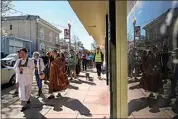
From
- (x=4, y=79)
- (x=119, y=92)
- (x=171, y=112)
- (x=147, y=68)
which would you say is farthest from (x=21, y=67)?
(x=171, y=112)

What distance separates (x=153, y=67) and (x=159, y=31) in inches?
24.2

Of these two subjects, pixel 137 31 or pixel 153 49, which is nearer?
pixel 153 49

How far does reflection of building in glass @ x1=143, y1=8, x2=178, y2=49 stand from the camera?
350 centimetres

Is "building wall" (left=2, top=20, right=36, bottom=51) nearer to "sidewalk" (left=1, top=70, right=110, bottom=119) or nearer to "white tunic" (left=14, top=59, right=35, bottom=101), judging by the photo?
"white tunic" (left=14, top=59, right=35, bottom=101)

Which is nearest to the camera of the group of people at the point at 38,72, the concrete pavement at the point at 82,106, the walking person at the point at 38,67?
the concrete pavement at the point at 82,106

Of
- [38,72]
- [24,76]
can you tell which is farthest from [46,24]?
[38,72]

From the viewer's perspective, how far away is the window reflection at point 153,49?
11.5 feet

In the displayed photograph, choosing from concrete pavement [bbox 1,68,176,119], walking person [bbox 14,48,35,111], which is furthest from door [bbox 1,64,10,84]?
walking person [bbox 14,48,35,111]

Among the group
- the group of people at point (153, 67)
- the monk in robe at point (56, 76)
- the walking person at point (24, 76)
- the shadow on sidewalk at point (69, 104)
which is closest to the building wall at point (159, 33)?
the group of people at point (153, 67)

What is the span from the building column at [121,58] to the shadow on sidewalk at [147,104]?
168 millimetres

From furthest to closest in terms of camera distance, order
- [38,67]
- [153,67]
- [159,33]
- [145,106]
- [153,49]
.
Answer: [38,67] < [145,106] < [153,67] < [153,49] < [159,33]

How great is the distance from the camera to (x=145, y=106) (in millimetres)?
4328

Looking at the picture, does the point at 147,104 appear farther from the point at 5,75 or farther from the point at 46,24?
the point at 5,75

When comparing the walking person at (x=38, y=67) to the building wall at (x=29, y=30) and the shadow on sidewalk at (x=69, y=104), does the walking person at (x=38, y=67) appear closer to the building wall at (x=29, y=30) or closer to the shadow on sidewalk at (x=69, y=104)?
the building wall at (x=29, y=30)
